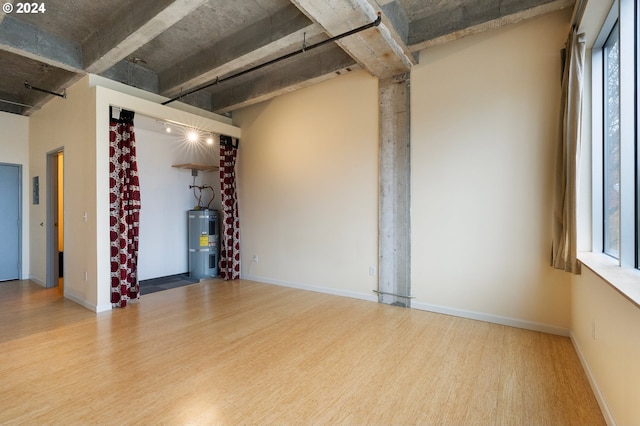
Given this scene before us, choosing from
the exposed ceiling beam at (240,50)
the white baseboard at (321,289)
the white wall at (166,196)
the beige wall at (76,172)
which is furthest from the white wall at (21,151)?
the white baseboard at (321,289)

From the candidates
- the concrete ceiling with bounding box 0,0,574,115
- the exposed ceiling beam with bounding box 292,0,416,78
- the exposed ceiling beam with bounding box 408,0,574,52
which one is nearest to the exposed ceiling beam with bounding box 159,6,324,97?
the concrete ceiling with bounding box 0,0,574,115

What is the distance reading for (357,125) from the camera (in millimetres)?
4457

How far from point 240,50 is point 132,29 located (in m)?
1.16

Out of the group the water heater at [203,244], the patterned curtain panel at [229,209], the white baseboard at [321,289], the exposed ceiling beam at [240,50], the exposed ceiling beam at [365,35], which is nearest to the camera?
the exposed ceiling beam at [365,35]

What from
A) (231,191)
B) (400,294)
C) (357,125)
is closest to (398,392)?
(400,294)

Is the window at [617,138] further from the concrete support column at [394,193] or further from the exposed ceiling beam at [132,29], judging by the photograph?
the exposed ceiling beam at [132,29]

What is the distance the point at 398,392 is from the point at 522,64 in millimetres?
3521

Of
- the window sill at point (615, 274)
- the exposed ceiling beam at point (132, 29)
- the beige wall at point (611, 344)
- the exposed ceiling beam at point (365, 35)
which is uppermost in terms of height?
the exposed ceiling beam at point (132, 29)

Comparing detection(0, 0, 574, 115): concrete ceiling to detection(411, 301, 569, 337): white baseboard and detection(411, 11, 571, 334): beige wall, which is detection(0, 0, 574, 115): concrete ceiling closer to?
detection(411, 11, 571, 334): beige wall

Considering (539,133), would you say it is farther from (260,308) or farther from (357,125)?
(260,308)

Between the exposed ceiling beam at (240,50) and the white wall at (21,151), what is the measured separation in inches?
124

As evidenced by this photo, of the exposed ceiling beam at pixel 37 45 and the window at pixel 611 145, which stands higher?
the exposed ceiling beam at pixel 37 45

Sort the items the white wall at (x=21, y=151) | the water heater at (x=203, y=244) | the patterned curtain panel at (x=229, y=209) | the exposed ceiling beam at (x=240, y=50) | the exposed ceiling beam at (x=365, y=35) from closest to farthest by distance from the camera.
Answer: the exposed ceiling beam at (x=365, y=35) → the exposed ceiling beam at (x=240, y=50) → the white wall at (x=21, y=151) → the patterned curtain panel at (x=229, y=209) → the water heater at (x=203, y=244)

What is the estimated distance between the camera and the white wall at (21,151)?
5.43m
